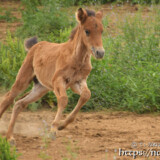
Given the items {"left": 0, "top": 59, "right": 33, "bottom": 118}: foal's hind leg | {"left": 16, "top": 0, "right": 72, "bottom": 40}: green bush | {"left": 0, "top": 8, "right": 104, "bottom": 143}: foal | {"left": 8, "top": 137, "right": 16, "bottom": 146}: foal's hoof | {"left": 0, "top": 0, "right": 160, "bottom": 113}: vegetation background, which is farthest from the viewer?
{"left": 16, "top": 0, "right": 72, "bottom": 40}: green bush

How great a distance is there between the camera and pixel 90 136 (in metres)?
6.86

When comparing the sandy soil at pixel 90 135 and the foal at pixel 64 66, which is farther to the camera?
the foal at pixel 64 66

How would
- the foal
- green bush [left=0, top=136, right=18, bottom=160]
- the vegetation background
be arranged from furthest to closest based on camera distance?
the vegetation background < the foal < green bush [left=0, top=136, right=18, bottom=160]

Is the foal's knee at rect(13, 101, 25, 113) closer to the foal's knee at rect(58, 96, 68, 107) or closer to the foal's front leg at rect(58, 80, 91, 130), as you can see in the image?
the foal's front leg at rect(58, 80, 91, 130)

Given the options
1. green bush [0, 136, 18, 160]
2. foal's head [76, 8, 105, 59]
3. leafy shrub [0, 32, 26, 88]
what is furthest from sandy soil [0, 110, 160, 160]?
foal's head [76, 8, 105, 59]

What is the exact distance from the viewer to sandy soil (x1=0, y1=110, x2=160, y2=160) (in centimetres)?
591

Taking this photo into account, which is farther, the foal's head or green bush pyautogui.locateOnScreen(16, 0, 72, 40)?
green bush pyautogui.locateOnScreen(16, 0, 72, 40)

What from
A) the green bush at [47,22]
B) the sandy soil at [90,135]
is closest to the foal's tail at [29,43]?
the sandy soil at [90,135]

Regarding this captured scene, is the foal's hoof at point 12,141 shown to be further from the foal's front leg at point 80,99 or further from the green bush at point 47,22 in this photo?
the green bush at point 47,22

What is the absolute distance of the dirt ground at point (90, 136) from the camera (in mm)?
5836

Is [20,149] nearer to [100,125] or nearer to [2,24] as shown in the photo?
[100,125]

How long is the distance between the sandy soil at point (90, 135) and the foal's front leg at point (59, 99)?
0.16m

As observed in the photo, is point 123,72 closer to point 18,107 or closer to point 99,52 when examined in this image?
point 18,107

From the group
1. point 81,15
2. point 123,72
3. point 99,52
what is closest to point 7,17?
point 123,72
